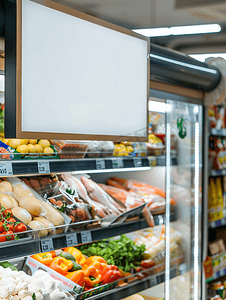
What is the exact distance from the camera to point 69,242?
143cm

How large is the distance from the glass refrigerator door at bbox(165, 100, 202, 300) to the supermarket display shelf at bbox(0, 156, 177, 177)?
0.97ft

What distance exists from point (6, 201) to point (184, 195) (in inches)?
55.8

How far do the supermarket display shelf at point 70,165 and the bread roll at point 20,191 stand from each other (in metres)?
0.19

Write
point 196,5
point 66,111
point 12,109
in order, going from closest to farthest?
point 12,109 → point 66,111 → point 196,5

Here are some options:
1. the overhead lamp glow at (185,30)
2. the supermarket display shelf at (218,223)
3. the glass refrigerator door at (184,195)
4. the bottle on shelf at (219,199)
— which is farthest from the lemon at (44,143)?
the bottle on shelf at (219,199)

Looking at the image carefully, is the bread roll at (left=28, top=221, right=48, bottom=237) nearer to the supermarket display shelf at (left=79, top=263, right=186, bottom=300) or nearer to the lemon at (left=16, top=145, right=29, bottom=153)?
the lemon at (left=16, top=145, right=29, bottom=153)

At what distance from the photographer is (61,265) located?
5.37ft

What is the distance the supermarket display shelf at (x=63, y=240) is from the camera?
1.22 meters

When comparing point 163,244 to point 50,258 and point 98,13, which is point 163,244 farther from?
point 98,13

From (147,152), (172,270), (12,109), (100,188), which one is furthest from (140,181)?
(12,109)

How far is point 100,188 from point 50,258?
0.49 meters

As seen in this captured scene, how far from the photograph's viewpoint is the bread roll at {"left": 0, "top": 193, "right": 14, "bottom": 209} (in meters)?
1.41

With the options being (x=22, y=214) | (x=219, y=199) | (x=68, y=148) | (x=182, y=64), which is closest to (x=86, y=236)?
(x=22, y=214)

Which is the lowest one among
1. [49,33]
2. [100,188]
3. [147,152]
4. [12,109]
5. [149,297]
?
[149,297]
